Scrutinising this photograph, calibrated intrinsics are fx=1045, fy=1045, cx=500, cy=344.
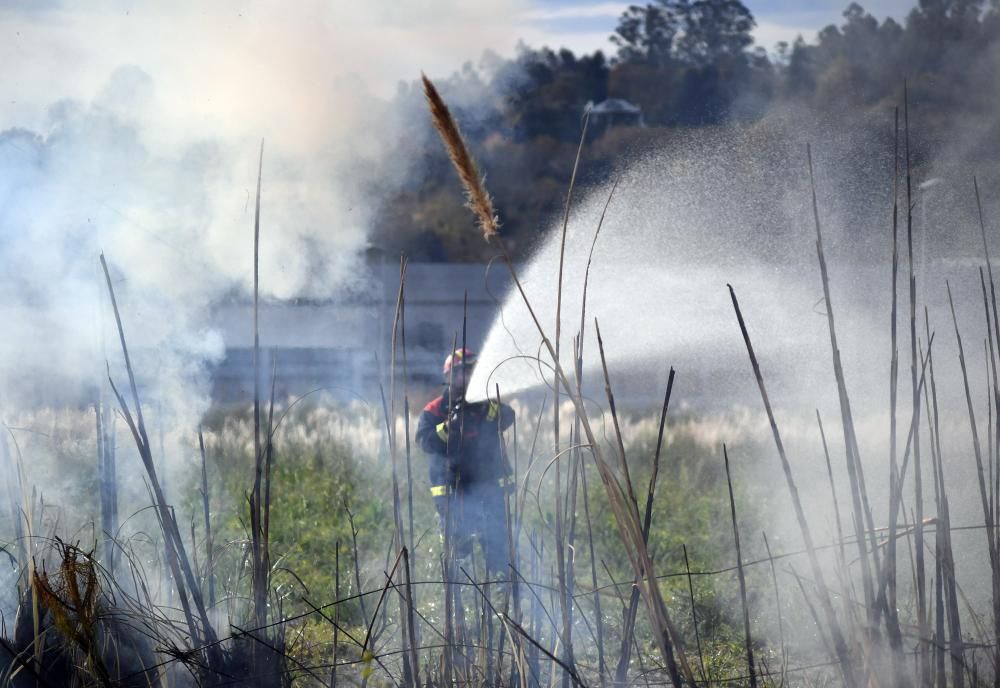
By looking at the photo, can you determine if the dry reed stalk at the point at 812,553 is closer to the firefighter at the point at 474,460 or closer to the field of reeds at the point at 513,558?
the field of reeds at the point at 513,558

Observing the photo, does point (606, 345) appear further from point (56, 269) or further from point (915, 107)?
point (56, 269)

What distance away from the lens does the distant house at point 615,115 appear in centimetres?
2283

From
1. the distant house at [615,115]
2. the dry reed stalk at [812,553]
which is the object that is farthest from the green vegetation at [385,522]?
the distant house at [615,115]

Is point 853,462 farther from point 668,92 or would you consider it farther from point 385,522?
point 668,92

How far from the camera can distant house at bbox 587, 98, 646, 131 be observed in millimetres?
22828

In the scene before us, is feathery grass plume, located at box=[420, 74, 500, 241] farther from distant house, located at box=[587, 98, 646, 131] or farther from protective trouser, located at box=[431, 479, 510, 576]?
distant house, located at box=[587, 98, 646, 131]

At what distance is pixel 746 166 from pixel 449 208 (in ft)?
65.1

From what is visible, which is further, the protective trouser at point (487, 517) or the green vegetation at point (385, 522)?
the protective trouser at point (487, 517)

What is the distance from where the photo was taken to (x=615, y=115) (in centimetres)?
2475

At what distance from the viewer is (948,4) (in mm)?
10828

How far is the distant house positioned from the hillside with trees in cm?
23

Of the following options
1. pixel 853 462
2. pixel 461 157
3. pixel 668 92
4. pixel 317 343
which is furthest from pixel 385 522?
pixel 668 92

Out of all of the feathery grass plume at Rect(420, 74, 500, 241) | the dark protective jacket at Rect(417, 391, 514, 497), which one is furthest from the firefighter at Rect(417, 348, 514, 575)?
the feathery grass plume at Rect(420, 74, 500, 241)

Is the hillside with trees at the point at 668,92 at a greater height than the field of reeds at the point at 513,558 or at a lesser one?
greater
